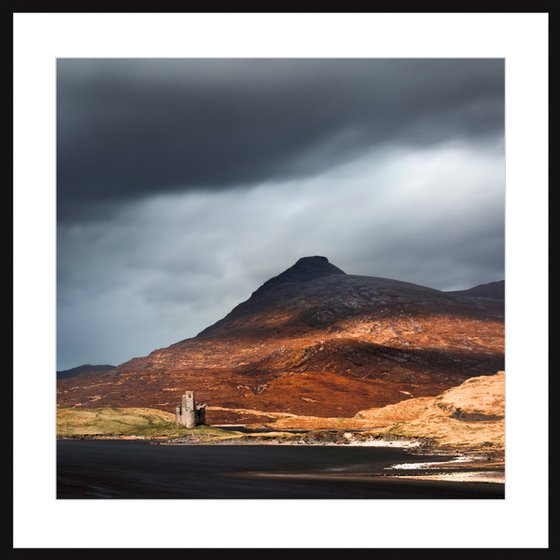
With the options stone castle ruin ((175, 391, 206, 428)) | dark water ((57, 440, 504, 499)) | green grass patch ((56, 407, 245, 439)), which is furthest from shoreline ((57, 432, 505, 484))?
stone castle ruin ((175, 391, 206, 428))

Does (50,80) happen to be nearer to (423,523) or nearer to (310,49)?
(310,49)

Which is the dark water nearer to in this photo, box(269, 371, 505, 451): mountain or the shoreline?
the shoreline

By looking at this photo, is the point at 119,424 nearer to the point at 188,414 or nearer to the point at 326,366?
the point at 188,414

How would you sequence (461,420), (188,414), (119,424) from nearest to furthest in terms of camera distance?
(461,420)
(188,414)
(119,424)

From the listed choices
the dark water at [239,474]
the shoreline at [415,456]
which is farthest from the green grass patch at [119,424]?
the dark water at [239,474]

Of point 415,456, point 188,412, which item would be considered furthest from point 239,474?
point 188,412

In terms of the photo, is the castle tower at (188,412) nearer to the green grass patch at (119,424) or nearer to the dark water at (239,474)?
the green grass patch at (119,424)

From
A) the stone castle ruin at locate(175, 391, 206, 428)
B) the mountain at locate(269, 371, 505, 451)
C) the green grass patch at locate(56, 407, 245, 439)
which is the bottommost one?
the green grass patch at locate(56, 407, 245, 439)

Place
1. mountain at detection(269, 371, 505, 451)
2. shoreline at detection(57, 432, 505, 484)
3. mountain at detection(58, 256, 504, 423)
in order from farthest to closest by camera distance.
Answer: mountain at detection(58, 256, 504, 423) < mountain at detection(269, 371, 505, 451) < shoreline at detection(57, 432, 505, 484)
